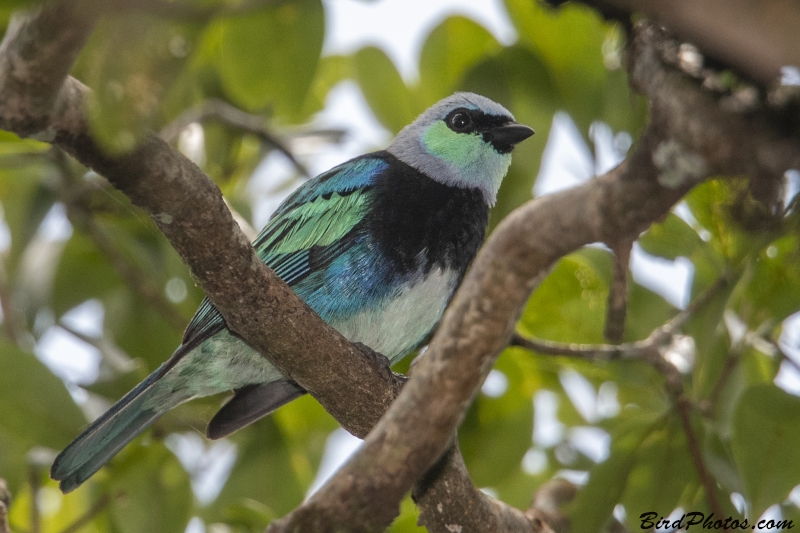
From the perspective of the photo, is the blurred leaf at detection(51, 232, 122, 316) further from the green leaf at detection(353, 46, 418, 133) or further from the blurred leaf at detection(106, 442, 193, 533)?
the green leaf at detection(353, 46, 418, 133)

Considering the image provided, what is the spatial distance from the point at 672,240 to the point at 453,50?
A: 6.26 feet

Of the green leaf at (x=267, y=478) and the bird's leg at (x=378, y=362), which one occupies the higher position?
the bird's leg at (x=378, y=362)

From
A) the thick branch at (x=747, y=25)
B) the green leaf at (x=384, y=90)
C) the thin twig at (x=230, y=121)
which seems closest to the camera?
the thick branch at (x=747, y=25)

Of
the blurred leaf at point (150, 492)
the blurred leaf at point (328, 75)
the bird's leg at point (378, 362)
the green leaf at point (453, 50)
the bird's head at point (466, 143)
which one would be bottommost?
the blurred leaf at point (150, 492)

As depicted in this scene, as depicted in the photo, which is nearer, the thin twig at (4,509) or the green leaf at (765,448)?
the thin twig at (4,509)

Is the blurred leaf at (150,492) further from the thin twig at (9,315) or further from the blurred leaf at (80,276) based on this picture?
the blurred leaf at (80,276)

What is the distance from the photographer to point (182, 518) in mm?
4148

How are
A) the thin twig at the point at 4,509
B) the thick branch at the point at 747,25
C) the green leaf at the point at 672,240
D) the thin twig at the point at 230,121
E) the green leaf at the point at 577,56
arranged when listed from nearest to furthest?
the thick branch at the point at 747,25, the thin twig at the point at 4,509, the green leaf at the point at 672,240, the green leaf at the point at 577,56, the thin twig at the point at 230,121

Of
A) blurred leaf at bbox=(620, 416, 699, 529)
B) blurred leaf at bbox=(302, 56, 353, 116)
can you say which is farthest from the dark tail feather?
blurred leaf at bbox=(302, 56, 353, 116)

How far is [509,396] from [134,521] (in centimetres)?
207

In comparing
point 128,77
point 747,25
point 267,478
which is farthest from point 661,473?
point 128,77

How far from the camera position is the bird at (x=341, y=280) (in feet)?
12.9

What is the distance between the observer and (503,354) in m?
4.64

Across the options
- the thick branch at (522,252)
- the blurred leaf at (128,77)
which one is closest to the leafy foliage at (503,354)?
the thick branch at (522,252)
